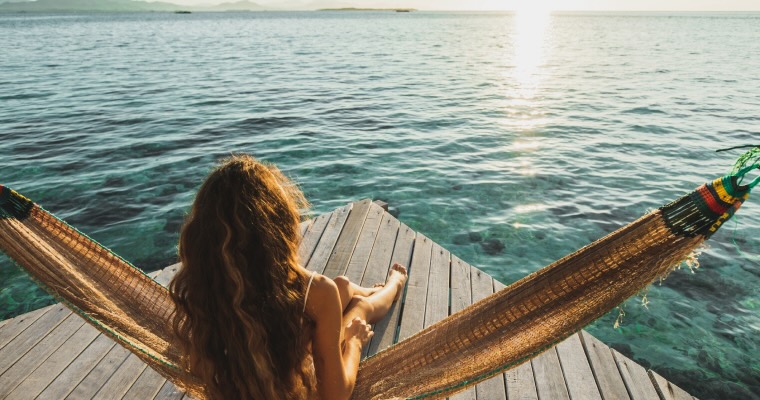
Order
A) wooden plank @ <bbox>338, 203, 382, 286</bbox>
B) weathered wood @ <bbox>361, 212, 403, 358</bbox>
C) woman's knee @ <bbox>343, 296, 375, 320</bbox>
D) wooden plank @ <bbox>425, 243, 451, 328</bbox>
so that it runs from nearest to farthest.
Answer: woman's knee @ <bbox>343, 296, 375, 320</bbox>
weathered wood @ <bbox>361, 212, 403, 358</bbox>
wooden plank @ <bbox>425, 243, 451, 328</bbox>
wooden plank @ <bbox>338, 203, 382, 286</bbox>

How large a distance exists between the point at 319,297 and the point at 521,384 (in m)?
1.83

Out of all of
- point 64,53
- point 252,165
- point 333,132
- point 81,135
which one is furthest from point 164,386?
point 64,53

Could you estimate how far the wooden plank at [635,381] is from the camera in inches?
123

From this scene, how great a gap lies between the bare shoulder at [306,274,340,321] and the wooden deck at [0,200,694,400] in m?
1.47

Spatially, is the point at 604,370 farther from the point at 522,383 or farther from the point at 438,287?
the point at 438,287

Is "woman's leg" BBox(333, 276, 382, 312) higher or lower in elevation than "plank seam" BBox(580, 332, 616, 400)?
higher

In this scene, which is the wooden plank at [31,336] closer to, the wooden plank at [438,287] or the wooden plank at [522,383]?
the wooden plank at [438,287]

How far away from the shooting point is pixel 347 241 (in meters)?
5.02

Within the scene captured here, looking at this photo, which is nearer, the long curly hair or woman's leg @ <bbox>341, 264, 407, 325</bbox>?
the long curly hair

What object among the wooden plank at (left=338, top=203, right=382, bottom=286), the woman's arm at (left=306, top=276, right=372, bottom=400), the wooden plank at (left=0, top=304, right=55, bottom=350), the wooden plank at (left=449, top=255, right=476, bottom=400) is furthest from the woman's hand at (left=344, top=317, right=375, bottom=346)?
the wooden plank at (left=0, top=304, right=55, bottom=350)

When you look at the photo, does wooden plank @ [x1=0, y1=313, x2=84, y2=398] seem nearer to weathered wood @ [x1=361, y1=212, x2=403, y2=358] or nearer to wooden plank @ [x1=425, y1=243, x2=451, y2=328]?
weathered wood @ [x1=361, y1=212, x2=403, y2=358]

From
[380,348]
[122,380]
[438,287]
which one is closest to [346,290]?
[380,348]

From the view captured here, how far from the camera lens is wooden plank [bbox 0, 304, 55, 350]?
3.58m

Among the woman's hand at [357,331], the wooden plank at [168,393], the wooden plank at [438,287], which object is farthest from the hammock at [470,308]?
the wooden plank at [438,287]
